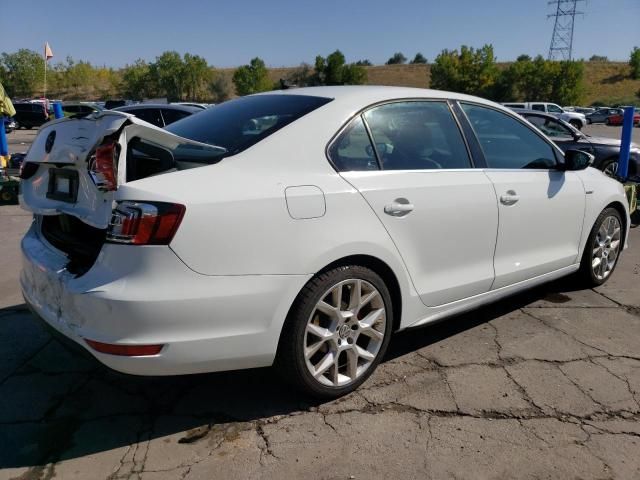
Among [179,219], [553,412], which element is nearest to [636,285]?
[553,412]

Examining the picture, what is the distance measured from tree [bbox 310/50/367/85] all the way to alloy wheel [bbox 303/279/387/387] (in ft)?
211

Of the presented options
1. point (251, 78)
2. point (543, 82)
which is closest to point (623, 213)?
point (543, 82)

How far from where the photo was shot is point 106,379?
3.09m

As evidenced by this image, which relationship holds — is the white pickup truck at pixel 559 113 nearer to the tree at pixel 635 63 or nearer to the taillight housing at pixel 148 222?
the taillight housing at pixel 148 222

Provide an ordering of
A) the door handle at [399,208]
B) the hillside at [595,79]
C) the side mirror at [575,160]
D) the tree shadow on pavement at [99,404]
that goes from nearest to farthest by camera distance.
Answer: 1. the tree shadow on pavement at [99,404]
2. the door handle at [399,208]
3. the side mirror at [575,160]
4. the hillside at [595,79]

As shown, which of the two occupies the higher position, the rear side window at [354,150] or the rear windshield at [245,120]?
the rear windshield at [245,120]

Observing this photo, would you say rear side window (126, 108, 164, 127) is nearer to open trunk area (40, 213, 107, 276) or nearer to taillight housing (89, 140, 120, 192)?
open trunk area (40, 213, 107, 276)

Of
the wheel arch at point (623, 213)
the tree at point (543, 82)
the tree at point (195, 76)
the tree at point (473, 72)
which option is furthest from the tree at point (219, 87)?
the wheel arch at point (623, 213)

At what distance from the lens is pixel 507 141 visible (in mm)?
3902

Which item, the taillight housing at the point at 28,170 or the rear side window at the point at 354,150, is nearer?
the rear side window at the point at 354,150

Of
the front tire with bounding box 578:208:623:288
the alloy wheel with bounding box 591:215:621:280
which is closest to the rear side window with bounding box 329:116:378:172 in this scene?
the front tire with bounding box 578:208:623:288

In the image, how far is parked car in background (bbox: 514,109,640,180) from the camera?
10125mm

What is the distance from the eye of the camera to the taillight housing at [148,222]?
2182 millimetres

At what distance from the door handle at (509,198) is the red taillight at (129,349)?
2307mm
